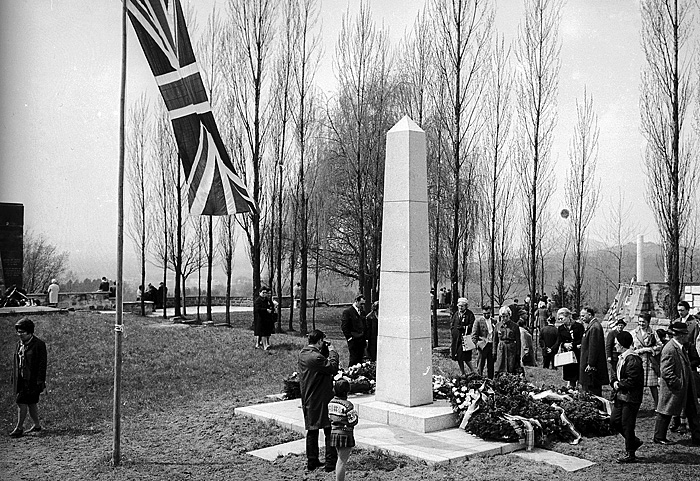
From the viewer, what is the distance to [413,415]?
9094 millimetres

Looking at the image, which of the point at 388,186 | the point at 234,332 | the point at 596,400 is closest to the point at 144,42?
the point at 388,186

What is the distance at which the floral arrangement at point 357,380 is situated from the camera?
1101 cm

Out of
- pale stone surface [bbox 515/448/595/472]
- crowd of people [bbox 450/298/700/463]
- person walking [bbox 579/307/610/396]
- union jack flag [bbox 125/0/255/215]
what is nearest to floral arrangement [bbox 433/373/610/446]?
pale stone surface [bbox 515/448/595/472]

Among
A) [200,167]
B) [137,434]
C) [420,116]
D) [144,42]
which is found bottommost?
[137,434]

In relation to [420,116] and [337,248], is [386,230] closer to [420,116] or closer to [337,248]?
[420,116]

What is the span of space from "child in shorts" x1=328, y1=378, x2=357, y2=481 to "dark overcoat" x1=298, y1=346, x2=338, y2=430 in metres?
0.44

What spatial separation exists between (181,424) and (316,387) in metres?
3.81

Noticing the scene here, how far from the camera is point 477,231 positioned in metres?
28.8

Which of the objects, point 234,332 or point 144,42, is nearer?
point 144,42

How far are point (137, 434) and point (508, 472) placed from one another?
18.2 feet

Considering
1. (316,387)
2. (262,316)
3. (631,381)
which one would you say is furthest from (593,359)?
(262,316)

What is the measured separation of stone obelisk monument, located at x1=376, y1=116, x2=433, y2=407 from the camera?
9664 mm

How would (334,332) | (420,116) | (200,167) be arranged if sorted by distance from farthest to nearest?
(334,332) < (420,116) < (200,167)

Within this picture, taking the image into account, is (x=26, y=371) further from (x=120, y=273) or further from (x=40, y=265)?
(x=40, y=265)
